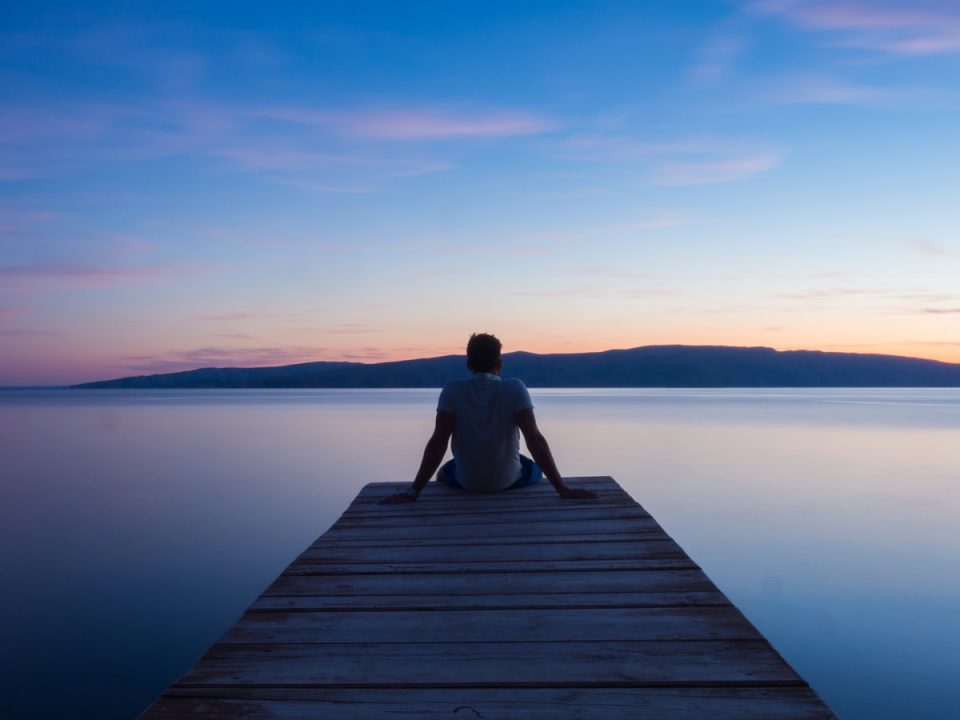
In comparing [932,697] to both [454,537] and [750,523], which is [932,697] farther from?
[750,523]

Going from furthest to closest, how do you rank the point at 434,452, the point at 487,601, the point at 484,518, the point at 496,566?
the point at 434,452
the point at 484,518
the point at 496,566
the point at 487,601

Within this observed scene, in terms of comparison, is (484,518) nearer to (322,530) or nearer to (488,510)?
(488,510)

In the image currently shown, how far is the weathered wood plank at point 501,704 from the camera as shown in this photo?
2.48 m

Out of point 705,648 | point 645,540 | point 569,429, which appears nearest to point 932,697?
point 645,540

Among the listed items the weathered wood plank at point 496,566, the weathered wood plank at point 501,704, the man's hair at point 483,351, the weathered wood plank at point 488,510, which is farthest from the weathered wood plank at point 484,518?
the weathered wood plank at point 501,704

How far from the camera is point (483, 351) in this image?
6.05 meters

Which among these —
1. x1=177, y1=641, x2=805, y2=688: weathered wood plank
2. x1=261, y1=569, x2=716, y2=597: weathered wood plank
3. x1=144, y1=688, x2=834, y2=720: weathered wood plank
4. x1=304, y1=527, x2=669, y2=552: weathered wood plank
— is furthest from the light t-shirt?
x1=144, y1=688, x2=834, y2=720: weathered wood plank

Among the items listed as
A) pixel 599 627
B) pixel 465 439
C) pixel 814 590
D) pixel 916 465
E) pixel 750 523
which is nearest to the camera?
pixel 599 627

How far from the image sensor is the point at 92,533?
1088cm

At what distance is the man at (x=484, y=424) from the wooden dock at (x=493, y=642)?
3.70 ft

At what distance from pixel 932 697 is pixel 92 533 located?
10.7 metres

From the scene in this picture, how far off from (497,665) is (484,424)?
321cm

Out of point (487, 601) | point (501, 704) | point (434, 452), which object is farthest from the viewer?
point (434, 452)

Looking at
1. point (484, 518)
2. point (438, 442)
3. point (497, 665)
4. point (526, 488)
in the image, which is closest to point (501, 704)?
point (497, 665)
